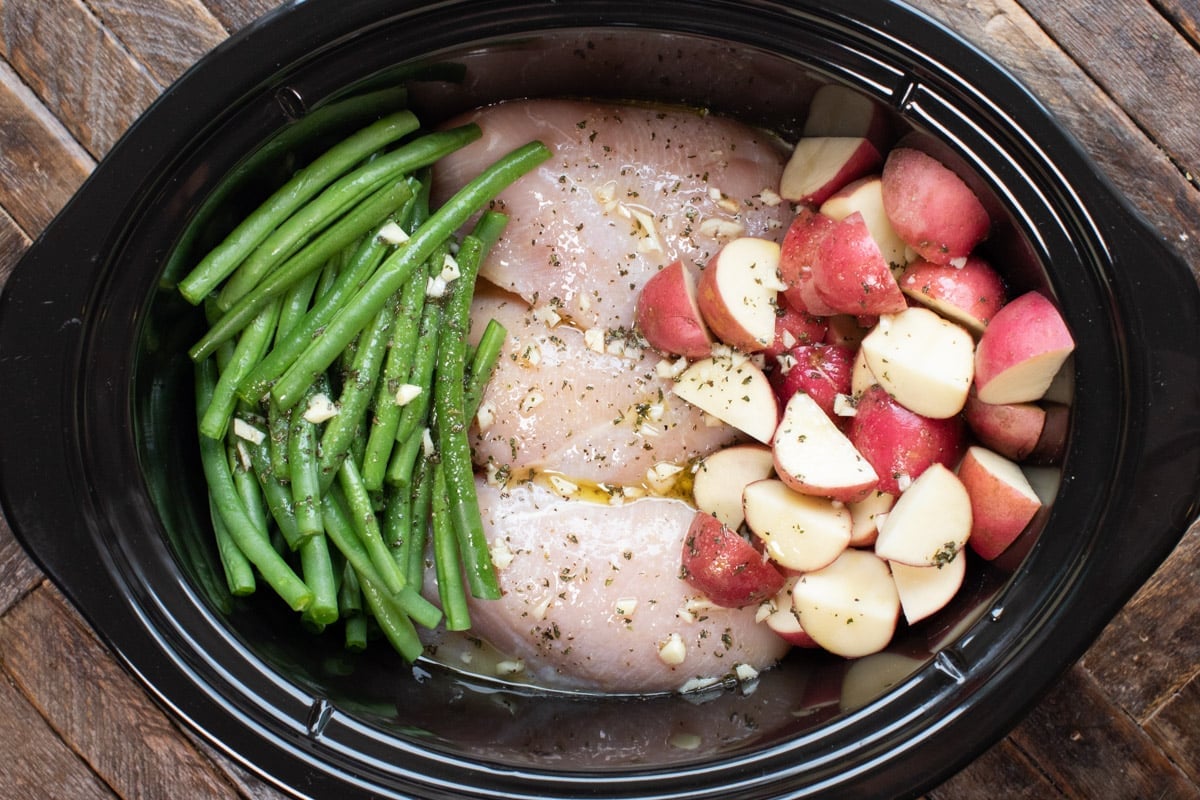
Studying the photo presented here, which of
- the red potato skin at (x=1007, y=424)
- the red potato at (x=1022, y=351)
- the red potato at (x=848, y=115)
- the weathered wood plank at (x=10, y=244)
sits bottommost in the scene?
the weathered wood plank at (x=10, y=244)

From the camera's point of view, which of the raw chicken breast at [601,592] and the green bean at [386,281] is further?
the raw chicken breast at [601,592]

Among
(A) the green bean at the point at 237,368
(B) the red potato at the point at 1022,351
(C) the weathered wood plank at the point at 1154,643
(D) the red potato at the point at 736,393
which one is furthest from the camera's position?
(C) the weathered wood plank at the point at 1154,643

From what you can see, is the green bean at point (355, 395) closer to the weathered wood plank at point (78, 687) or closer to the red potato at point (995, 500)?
the weathered wood plank at point (78, 687)

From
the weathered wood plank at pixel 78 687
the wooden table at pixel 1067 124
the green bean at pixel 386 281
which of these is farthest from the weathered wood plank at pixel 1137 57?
the weathered wood plank at pixel 78 687

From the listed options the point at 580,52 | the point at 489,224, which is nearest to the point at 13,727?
the point at 489,224

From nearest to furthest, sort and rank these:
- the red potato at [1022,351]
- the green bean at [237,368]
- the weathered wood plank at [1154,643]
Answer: the red potato at [1022,351] → the green bean at [237,368] → the weathered wood plank at [1154,643]

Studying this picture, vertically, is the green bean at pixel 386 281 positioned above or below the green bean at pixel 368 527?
above

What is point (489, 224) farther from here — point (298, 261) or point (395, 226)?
point (298, 261)

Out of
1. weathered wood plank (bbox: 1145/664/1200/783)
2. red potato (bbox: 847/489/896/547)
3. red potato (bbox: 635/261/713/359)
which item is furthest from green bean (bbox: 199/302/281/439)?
weathered wood plank (bbox: 1145/664/1200/783)
